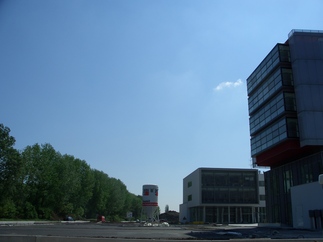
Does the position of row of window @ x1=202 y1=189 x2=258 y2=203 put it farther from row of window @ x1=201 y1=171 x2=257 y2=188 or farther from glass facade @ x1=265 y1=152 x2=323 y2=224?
glass facade @ x1=265 y1=152 x2=323 y2=224

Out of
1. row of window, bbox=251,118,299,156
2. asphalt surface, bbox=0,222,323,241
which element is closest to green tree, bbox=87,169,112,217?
row of window, bbox=251,118,299,156

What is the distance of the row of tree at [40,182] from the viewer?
5538 cm

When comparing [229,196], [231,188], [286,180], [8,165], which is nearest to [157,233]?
[286,180]

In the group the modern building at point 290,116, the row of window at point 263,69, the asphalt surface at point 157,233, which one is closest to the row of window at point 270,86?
the modern building at point 290,116

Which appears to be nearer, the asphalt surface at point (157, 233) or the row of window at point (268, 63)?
the asphalt surface at point (157, 233)

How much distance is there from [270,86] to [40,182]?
166ft

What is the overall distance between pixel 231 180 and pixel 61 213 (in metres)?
44.1

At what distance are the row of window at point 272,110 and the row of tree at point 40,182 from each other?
1594 inches

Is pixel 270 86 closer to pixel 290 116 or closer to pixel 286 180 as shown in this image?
pixel 290 116

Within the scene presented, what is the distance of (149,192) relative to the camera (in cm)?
5491

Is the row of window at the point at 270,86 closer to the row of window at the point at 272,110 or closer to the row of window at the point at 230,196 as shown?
the row of window at the point at 272,110

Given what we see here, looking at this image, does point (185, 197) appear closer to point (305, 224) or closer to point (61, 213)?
point (61, 213)

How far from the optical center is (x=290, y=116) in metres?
48.3

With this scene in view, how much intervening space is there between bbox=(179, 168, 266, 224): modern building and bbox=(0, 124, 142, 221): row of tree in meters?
27.6
